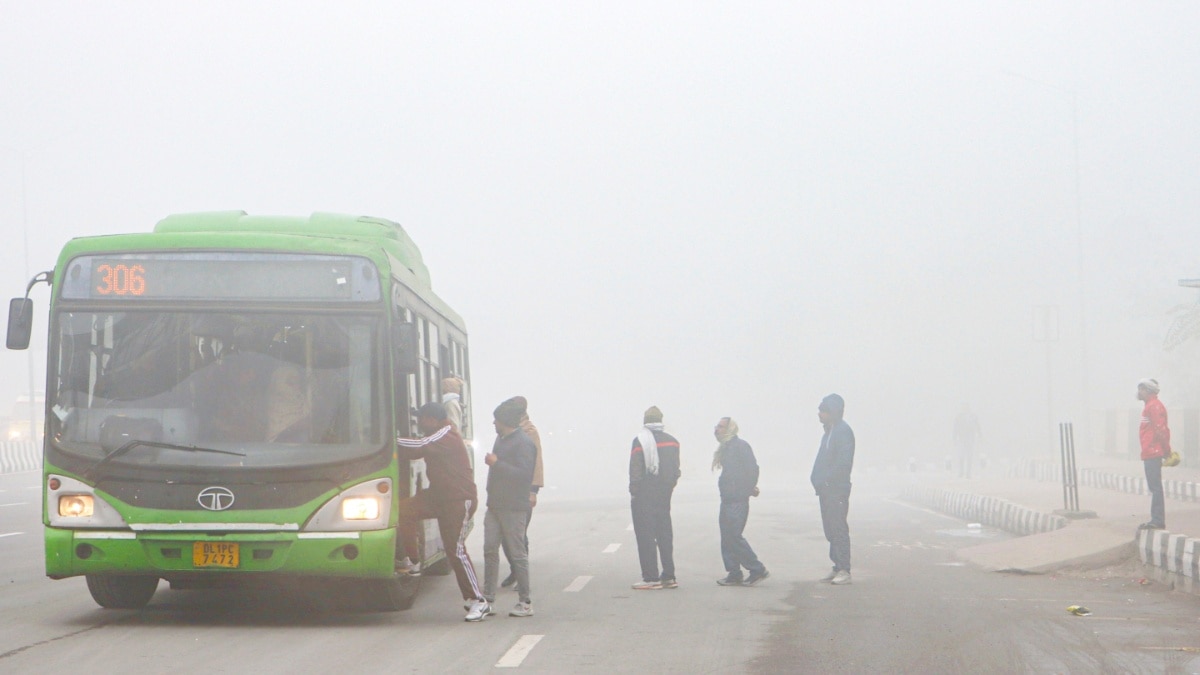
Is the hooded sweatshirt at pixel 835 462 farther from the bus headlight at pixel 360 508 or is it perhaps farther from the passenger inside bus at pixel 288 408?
the passenger inside bus at pixel 288 408

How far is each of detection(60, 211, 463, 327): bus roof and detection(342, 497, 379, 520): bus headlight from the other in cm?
177

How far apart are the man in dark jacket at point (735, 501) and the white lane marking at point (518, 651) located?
4.55 meters

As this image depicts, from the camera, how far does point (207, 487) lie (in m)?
10.3

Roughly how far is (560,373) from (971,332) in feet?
156

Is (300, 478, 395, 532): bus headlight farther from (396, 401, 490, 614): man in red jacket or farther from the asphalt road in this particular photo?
the asphalt road

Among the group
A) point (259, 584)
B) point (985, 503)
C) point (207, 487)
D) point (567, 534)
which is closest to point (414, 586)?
point (259, 584)

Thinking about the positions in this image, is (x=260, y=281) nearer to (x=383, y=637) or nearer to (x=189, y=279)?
(x=189, y=279)

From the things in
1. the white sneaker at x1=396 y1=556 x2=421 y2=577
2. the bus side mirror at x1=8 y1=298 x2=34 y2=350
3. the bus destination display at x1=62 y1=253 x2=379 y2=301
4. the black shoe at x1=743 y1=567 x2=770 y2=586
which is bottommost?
the black shoe at x1=743 y1=567 x2=770 y2=586

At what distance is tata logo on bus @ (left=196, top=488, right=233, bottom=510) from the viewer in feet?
33.8

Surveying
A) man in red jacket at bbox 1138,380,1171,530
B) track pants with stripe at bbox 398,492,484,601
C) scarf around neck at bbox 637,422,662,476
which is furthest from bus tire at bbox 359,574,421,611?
man in red jacket at bbox 1138,380,1171,530

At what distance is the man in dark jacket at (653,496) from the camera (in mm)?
14336

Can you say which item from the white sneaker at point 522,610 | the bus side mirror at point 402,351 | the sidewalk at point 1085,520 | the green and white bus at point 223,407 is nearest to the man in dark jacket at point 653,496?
the white sneaker at point 522,610

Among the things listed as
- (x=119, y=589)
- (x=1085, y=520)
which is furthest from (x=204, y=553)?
(x=1085, y=520)

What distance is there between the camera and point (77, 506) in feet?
34.1
